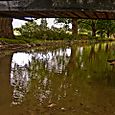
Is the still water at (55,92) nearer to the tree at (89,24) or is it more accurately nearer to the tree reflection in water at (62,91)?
the tree reflection in water at (62,91)

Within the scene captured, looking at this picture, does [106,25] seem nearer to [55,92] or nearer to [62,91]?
[62,91]

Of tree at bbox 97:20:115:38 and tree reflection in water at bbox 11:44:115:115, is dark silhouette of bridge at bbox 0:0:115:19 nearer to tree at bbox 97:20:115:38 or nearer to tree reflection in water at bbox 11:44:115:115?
tree reflection in water at bbox 11:44:115:115

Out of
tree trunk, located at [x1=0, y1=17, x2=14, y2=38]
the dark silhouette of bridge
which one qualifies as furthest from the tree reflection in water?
tree trunk, located at [x1=0, y1=17, x2=14, y2=38]

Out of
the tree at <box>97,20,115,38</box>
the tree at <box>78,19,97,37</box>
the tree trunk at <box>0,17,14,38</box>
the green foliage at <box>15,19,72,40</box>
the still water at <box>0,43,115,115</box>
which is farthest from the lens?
the tree at <box>97,20,115,38</box>

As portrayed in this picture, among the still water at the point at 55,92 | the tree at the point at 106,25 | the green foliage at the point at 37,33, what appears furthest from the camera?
the tree at the point at 106,25

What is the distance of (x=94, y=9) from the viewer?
713 centimetres

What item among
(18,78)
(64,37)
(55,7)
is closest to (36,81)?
(18,78)

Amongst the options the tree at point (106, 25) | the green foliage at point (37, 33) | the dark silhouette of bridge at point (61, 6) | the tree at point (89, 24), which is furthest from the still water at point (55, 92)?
the tree at point (106, 25)

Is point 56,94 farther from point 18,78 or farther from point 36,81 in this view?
point 18,78

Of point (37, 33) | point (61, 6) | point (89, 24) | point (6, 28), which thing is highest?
point (61, 6)

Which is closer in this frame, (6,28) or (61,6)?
(61,6)

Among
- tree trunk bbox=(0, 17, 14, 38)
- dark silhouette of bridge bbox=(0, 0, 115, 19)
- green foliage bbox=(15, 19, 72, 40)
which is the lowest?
green foliage bbox=(15, 19, 72, 40)

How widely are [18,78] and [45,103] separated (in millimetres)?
3413

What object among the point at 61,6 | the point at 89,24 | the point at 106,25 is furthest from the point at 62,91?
the point at 106,25
